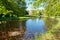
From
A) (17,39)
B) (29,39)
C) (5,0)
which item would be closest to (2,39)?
(17,39)

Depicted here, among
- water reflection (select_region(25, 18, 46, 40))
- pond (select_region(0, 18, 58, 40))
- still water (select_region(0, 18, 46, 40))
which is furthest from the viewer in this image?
water reflection (select_region(25, 18, 46, 40))

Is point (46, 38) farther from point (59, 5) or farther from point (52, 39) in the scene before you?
point (59, 5)

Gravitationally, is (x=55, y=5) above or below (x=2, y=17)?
above

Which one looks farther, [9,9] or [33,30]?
[9,9]

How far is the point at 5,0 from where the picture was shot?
60250 mm

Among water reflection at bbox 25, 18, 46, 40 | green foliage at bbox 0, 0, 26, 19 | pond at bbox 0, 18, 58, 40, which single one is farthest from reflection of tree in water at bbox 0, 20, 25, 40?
green foliage at bbox 0, 0, 26, 19

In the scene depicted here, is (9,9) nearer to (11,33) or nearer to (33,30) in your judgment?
(33,30)

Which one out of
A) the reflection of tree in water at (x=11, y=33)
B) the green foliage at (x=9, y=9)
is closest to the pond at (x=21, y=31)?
the reflection of tree in water at (x=11, y=33)

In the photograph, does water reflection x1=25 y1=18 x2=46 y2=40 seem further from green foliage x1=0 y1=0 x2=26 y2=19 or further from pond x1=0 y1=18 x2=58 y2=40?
green foliage x1=0 y1=0 x2=26 y2=19

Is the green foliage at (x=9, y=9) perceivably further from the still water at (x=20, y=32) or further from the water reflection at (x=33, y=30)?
the still water at (x=20, y=32)

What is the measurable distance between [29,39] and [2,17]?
119 feet

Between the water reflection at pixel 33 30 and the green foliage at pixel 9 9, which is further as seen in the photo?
the green foliage at pixel 9 9

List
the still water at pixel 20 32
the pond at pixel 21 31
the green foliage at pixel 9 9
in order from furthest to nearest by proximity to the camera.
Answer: the green foliage at pixel 9 9, the pond at pixel 21 31, the still water at pixel 20 32

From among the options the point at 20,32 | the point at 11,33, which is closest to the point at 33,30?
the point at 20,32
